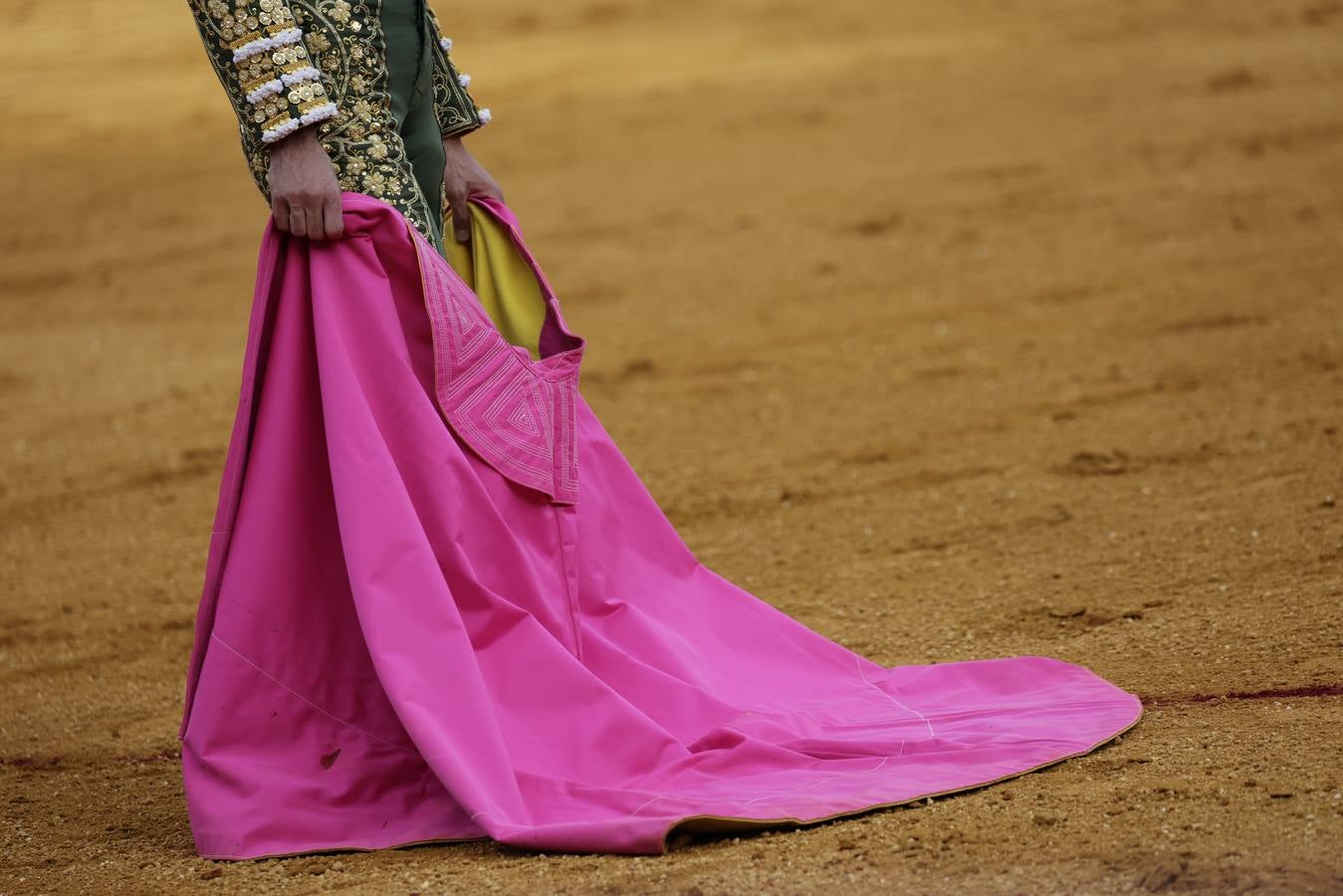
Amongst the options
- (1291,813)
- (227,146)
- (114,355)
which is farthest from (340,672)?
(227,146)

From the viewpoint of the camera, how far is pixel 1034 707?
2980 mm

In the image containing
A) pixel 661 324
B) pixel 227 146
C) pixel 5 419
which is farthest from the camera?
pixel 227 146

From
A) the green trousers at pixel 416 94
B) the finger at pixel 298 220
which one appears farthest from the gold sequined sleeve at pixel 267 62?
the green trousers at pixel 416 94

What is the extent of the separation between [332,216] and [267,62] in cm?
25

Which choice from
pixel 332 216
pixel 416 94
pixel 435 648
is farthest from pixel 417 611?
pixel 416 94

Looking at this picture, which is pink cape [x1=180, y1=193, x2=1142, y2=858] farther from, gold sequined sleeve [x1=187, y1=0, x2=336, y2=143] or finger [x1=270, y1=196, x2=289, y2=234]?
gold sequined sleeve [x1=187, y1=0, x2=336, y2=143]

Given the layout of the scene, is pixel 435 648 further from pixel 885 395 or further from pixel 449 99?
pixel 885 395

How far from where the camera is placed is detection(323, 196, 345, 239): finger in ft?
8.83

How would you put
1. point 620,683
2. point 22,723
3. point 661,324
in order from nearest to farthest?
1. point 620,683
2. point 22,723
3. point 661,324

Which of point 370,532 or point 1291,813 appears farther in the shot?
point 370,532

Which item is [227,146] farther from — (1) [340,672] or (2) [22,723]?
(1) [340,672]

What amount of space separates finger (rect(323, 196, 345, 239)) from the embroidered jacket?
9 centimetres

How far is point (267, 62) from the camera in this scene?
262 centimetres

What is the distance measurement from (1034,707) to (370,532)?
1174 mm
